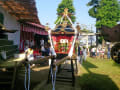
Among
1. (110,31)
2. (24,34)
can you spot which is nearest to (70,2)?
(24,34)

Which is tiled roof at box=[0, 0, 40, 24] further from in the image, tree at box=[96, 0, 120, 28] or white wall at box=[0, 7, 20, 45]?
tree at box=[96, 0, 120, 28]

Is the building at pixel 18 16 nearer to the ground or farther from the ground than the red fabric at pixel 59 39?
farther from the ground

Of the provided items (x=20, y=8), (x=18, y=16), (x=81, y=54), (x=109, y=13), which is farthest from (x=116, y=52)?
(x=109, y=13)

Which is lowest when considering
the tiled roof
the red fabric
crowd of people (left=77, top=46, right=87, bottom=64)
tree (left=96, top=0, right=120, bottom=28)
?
crowd of people (left=77, top=46, right=87, bottom=64)

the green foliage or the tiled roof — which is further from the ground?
the green foliage

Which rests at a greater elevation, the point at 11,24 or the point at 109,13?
the point at 109,13

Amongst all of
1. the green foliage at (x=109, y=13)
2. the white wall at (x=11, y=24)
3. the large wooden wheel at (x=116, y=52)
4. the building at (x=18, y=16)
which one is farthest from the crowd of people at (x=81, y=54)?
the green foliage at (x=109, y=13)

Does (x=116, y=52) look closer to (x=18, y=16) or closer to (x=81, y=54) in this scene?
(x=18, y=16)

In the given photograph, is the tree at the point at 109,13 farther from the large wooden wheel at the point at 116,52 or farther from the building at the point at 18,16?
the large wooden wheel at the point at 116,52

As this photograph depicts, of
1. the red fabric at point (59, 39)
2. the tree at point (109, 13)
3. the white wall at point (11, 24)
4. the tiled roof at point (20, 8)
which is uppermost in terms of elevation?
the tree at point (109, 13)

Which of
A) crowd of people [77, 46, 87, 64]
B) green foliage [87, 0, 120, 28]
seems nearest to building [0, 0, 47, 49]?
crowd of people [77, 46, 87, 64]

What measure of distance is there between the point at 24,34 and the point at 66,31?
181 inches

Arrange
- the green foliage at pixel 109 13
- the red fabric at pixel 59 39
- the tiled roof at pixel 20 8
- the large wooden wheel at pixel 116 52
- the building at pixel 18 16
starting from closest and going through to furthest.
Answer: the large wooden wheel at pixel 116 52
the red fabric at pixel 59 39
the tiled roof at pixel 20 8
the building at pixel 18 16
the green foliage at pixel 109 13

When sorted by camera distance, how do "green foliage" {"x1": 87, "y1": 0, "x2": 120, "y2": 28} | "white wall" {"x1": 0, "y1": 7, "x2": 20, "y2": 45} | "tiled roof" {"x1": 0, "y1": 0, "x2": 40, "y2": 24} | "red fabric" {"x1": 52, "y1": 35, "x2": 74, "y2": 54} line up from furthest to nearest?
"green foliage" {"x1": 87, "y1": 0, "x2": 120, "y2": 28}
"white wall" {"x1": 0, "y1": 7, "x2": 20, "y2": 45}
"tiled roof" {"x1": 0, "y1": 0, "x2": 40, "y2": 24}
"red fabric" {"x1": 52, "y1": 35, "x2": 74, "y2": 54}
